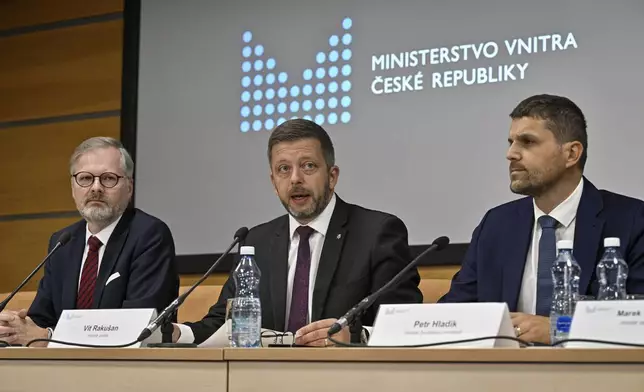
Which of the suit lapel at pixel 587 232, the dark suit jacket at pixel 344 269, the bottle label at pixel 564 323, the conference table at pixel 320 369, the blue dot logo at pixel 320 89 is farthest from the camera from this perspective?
the blue dot logo at pixel 320 89

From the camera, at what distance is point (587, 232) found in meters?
3.04

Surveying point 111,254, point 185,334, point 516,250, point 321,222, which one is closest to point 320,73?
point 321,222

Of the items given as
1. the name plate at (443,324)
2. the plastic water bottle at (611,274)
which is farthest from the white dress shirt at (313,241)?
the name plate at (443,324)

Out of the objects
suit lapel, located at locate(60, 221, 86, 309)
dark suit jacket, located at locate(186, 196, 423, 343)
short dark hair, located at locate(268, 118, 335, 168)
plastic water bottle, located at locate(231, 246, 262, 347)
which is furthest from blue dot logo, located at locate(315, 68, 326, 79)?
Result: plastic water bottle, located at locate(231, 246, 262, 347)

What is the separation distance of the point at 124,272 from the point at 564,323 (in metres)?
2.05

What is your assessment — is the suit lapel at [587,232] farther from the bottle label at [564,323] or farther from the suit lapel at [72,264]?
the suit lapel at [72,264]

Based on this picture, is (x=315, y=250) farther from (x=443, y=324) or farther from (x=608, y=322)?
(x=608, y=322)

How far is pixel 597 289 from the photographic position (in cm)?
294

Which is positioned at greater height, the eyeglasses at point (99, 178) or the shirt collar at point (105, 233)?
the eyeglasses at point (99, 178)

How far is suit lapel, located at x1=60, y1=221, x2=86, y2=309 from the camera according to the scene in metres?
3.77

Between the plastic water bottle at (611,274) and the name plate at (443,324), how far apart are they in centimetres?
80

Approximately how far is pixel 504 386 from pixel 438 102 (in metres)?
2.74

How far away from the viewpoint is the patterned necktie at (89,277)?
374 cm

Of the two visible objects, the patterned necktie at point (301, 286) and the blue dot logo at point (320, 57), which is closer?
the patterned necktie at point (301, 286)
